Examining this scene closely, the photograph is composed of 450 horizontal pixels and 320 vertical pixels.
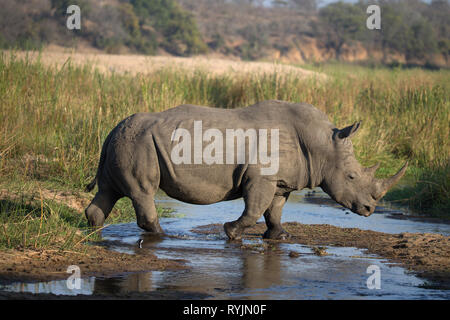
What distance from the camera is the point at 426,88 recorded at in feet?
48.5

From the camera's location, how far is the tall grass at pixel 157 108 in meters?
9.15

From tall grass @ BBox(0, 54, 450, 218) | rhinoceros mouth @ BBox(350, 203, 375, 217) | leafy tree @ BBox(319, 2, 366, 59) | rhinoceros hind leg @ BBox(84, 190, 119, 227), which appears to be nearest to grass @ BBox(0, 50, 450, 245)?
tall grass @ BBox(0, 54, 450, 218)

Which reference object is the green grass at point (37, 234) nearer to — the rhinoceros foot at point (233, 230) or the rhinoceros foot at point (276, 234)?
the rhinoceros foot at point (233, 230)

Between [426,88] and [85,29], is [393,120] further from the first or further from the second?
[85,29]

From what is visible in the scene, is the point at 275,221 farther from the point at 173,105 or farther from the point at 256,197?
the point at 173,105

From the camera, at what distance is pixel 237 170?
678 cm

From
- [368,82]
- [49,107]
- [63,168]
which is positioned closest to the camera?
[63,168]

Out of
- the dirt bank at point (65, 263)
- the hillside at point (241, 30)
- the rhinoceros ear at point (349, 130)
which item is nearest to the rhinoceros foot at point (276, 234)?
the rhinoceros ear at point (349, 130)

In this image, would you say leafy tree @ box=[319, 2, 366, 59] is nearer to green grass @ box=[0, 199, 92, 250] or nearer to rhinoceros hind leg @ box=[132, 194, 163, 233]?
rhinoceros hind leg @ box=[132, 194, 163, 233]

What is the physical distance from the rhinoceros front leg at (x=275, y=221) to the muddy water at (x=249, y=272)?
0.22 metres

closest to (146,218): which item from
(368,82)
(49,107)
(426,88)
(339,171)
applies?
(339,171)

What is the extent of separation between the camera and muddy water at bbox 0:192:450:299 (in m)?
5.02

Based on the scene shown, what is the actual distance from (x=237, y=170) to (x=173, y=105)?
555 centimetres
